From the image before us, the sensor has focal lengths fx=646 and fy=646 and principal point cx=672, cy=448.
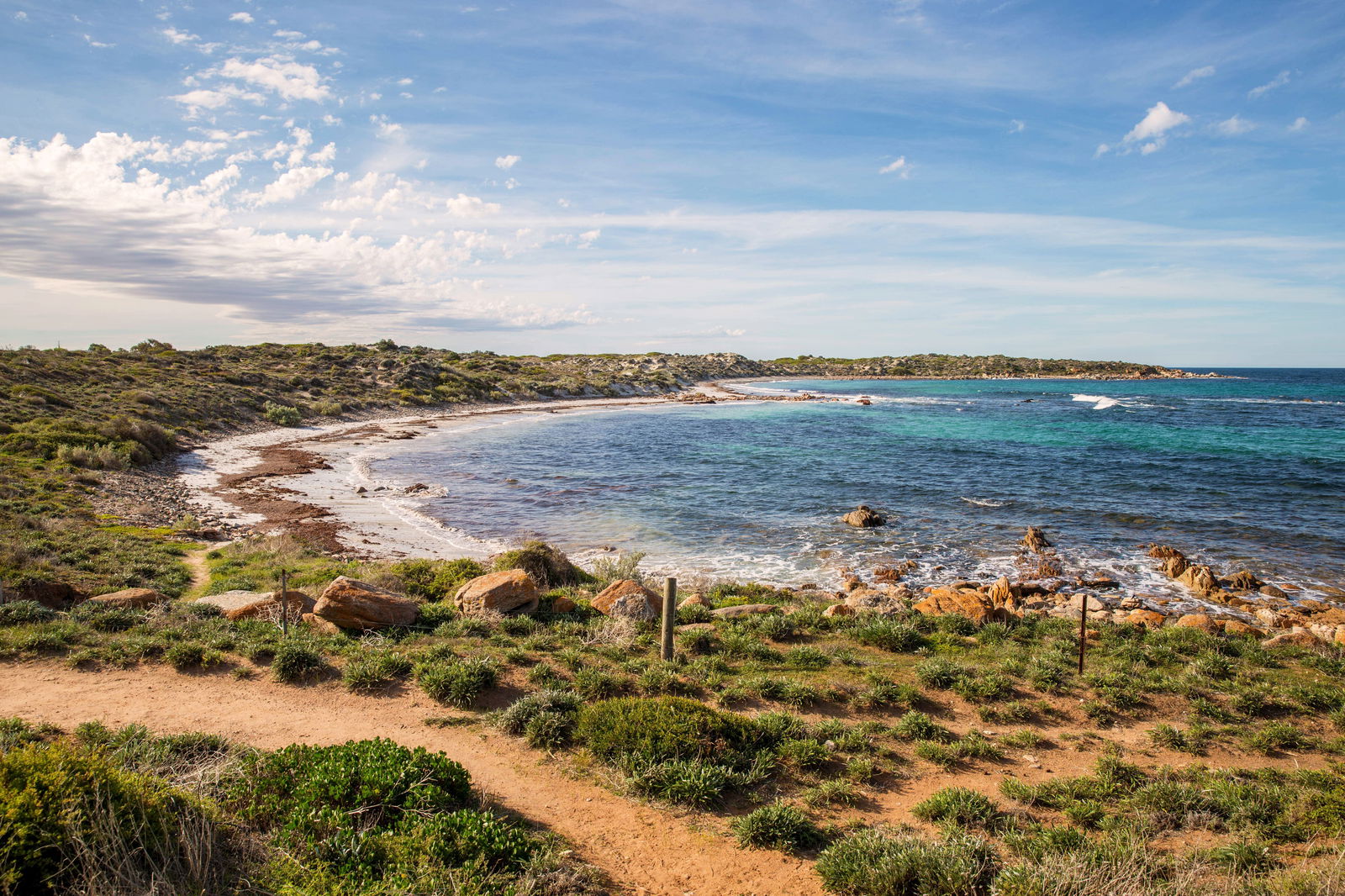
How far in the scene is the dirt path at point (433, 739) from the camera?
245 inches

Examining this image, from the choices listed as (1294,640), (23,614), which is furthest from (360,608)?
(1294,640)

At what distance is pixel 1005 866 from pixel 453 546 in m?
18.3

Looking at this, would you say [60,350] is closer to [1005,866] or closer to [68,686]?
[68,686]

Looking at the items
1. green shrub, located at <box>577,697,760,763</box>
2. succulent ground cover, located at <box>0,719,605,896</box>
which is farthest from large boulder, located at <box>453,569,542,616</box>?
succulent ground cover, located at <box>0,719,605,896</box>

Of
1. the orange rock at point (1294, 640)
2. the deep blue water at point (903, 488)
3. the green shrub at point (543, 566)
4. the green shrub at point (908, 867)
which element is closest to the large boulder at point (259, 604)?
the green shrub at point (543, 566)

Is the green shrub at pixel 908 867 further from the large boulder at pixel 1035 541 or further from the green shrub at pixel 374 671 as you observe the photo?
the large boulder at pixel 1035 541

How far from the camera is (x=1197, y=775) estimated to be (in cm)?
780

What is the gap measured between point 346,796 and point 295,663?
4686 millimetres

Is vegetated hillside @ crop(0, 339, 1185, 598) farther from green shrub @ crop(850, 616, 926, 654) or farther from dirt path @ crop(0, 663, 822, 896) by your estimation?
green shrub @ crop(850, 616, 926, 654)

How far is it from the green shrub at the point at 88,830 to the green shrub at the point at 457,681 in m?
3.74

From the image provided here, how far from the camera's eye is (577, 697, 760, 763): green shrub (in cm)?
788

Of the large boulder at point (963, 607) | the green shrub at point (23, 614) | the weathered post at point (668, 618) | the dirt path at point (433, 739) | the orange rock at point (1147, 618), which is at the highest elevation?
the weathered post at point (668, 618)

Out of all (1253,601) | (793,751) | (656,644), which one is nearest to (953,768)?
(793,751)

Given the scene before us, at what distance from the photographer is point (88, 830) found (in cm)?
502
